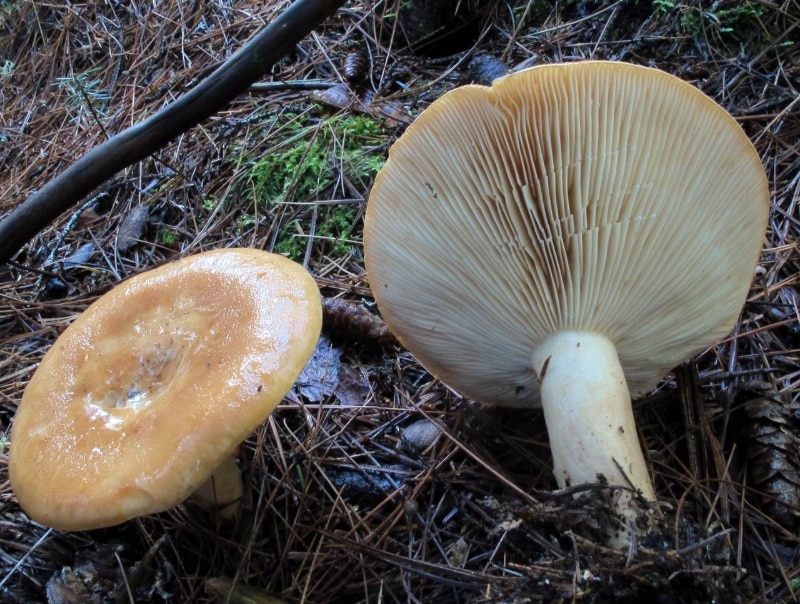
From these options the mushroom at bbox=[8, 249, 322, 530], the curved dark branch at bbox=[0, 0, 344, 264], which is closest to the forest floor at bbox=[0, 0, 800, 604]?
the mushroom at bbox=[8, 249, 322, 530]

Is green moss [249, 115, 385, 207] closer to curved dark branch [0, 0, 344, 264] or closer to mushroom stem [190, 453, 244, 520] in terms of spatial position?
curved dark branch [0, 0, 344, 264]

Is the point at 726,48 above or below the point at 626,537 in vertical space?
above

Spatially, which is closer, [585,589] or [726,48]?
[585,589]

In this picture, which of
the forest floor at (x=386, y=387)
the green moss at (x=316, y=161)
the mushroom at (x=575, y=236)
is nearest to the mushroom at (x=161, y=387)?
the forest floor at (x=386, y=387)

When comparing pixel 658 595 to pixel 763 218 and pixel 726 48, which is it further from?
pixel 726 48

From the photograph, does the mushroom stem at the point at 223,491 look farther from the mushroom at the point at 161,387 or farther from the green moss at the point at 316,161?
the green moss at the point at 316,161

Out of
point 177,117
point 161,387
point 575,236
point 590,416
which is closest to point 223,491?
point 161,387

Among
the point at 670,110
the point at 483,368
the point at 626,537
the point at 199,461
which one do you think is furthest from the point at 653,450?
the point at 199,461
